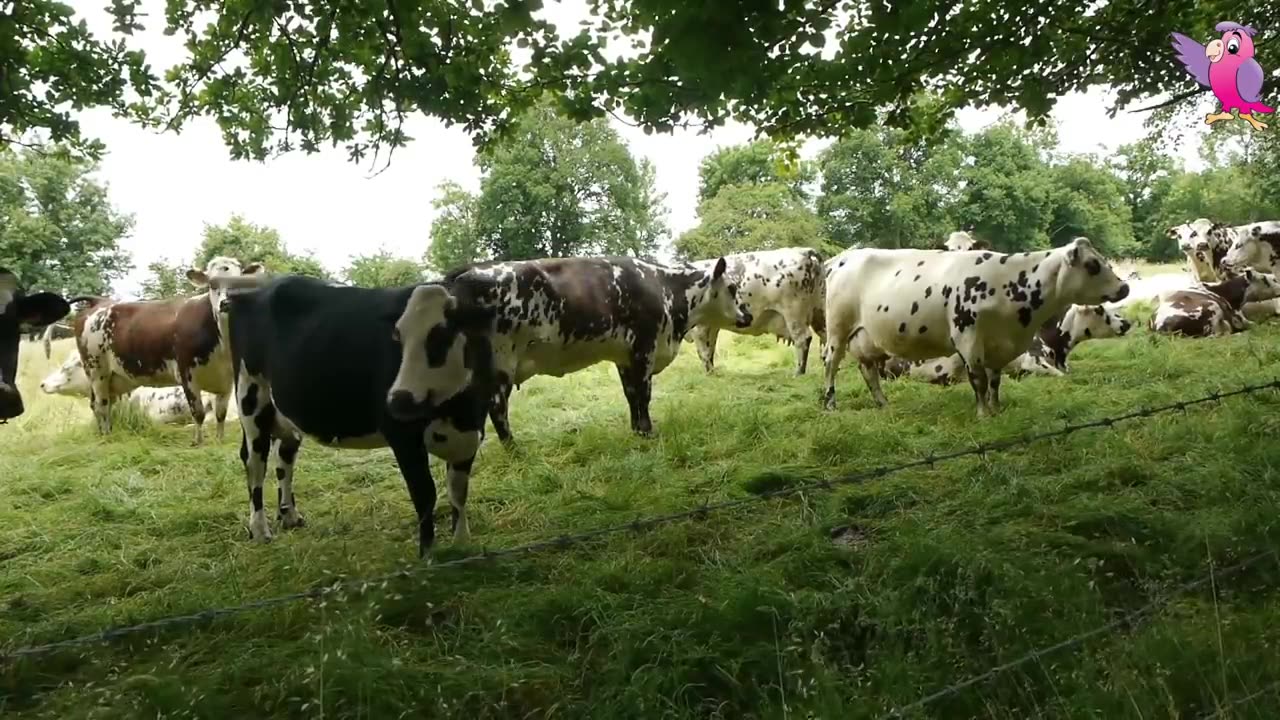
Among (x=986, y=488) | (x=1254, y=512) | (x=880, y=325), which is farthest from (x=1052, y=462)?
(x=880, y=325)

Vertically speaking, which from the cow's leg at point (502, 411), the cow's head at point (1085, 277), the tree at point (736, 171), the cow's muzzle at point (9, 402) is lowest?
the cow's leg at point (502, 411)

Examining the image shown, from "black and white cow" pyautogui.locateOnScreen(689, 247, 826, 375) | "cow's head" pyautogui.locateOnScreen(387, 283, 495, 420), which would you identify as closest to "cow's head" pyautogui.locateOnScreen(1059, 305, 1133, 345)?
"black and white cow" pyautogui.locateOnScreen(689, 247, 826, 375)

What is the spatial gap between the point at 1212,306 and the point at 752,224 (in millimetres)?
10712

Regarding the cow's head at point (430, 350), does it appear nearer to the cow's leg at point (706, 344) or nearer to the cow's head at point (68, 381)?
the cow's leg at point (706, 344)

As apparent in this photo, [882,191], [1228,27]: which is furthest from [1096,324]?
[882,191]

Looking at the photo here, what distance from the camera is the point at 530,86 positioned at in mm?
4973

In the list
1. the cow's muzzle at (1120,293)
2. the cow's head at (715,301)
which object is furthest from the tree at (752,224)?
the cow's muzzle at (1120,293)

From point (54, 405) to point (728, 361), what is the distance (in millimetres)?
10138

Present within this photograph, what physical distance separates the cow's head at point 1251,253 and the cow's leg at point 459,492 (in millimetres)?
15725

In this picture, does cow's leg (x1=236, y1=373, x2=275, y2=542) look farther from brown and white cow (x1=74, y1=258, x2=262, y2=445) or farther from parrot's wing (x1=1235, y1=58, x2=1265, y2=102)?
parrot's wing (x1=1235, y1=58, x2=1265, y2=102)

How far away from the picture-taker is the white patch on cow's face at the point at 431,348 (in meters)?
3.62

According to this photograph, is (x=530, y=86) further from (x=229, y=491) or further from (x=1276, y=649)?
(x=1276, y=649)

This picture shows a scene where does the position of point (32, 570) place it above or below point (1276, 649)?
below

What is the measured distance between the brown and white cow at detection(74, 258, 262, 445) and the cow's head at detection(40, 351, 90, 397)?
2.60 metres
